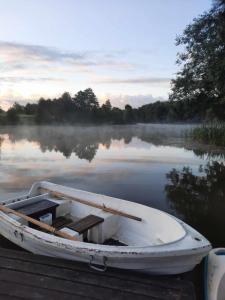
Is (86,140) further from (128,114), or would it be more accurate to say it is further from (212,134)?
(128,114)

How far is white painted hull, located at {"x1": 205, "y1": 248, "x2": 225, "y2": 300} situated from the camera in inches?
140

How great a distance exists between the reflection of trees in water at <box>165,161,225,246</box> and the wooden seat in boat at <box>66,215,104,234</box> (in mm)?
2062

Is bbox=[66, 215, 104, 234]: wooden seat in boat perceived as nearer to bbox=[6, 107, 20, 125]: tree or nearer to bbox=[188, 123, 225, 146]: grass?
bbox=[188, 123, 225, 146]: grass

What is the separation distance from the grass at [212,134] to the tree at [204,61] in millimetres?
1834

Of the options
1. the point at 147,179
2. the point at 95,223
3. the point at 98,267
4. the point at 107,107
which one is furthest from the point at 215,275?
the point at 107,107

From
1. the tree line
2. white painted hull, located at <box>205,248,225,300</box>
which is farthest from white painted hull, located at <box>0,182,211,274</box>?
the tree line

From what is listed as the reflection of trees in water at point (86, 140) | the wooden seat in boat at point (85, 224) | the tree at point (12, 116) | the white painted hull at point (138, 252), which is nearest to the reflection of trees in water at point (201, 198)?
the white painted hull at point (138, 252)

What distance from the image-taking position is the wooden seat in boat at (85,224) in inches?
179

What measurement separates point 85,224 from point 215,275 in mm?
1908

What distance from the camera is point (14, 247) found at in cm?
522

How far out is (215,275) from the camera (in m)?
3.79

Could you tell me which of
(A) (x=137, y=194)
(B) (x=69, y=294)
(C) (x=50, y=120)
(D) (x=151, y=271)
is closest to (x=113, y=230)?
(D) (x=151, y=271)

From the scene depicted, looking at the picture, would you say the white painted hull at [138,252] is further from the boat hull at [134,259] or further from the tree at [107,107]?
the tree at [107,107]

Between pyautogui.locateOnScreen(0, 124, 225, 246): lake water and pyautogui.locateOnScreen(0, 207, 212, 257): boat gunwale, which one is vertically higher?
pyautogui.locateOnScreen(0, 207, 212, 257): boat gunwale
